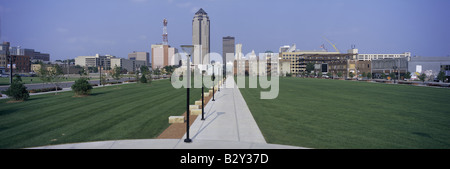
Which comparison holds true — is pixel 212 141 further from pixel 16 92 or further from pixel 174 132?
pixel 16 92

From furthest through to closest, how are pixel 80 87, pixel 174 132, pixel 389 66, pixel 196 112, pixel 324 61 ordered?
pixel 324 61 → pixel 389 66 → pixel 80 87 → pixel 196 112 → pixel 174 132

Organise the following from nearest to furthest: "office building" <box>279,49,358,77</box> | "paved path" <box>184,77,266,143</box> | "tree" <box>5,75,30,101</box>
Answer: "paved path" <box>184,77,266,143</box>
"tree" <box>5,75,30,101</box>
"office building" <box>279,49,358,77</box>

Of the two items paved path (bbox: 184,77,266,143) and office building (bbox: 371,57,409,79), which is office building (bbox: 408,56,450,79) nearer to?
office building (bbox: 371,57,409,79)

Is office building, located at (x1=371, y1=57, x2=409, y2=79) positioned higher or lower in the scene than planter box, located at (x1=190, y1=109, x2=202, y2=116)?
higher

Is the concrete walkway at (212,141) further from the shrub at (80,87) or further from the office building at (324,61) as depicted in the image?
the office building at (324,61)

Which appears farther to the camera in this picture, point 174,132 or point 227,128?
point 227,128

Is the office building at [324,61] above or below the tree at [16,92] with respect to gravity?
above

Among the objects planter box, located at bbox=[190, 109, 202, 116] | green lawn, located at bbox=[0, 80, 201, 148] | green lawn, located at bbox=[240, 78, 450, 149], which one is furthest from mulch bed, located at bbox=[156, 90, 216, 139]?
green lawn, located at bbox=[240, 78, 450, 149]

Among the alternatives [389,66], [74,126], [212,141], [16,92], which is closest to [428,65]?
[389,66]

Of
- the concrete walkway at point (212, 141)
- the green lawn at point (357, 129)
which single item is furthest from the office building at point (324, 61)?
the concrete walkway at point (212, 141)
